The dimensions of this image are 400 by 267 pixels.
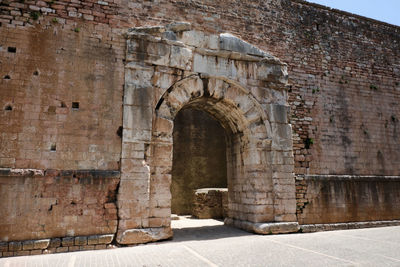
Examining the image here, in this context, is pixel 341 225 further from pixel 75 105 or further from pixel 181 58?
pixel 75 105

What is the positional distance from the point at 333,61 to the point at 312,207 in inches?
170

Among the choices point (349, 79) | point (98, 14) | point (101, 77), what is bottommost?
point (101, 77)

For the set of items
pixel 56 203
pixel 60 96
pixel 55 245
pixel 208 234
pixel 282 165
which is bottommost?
pixel 208 234

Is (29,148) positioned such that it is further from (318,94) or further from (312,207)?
(318,94)

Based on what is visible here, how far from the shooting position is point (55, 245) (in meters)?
4.84

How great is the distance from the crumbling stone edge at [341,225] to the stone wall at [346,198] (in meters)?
Result: 0.09

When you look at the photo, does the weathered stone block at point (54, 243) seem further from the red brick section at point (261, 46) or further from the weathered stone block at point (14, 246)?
the red brick section at point (261, 46)

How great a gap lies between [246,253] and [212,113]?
4180 millimetres

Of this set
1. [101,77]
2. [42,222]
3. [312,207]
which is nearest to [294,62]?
[312,207]

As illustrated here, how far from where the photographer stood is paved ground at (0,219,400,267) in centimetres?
398

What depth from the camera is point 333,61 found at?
8375 millimetres

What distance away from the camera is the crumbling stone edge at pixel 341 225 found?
6.86 m

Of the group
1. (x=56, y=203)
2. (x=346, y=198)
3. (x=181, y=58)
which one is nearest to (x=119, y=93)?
(x=181, y=58)

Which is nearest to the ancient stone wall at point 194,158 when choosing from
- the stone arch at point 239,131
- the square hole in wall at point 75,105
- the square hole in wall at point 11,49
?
the stone arch at point 239,131
